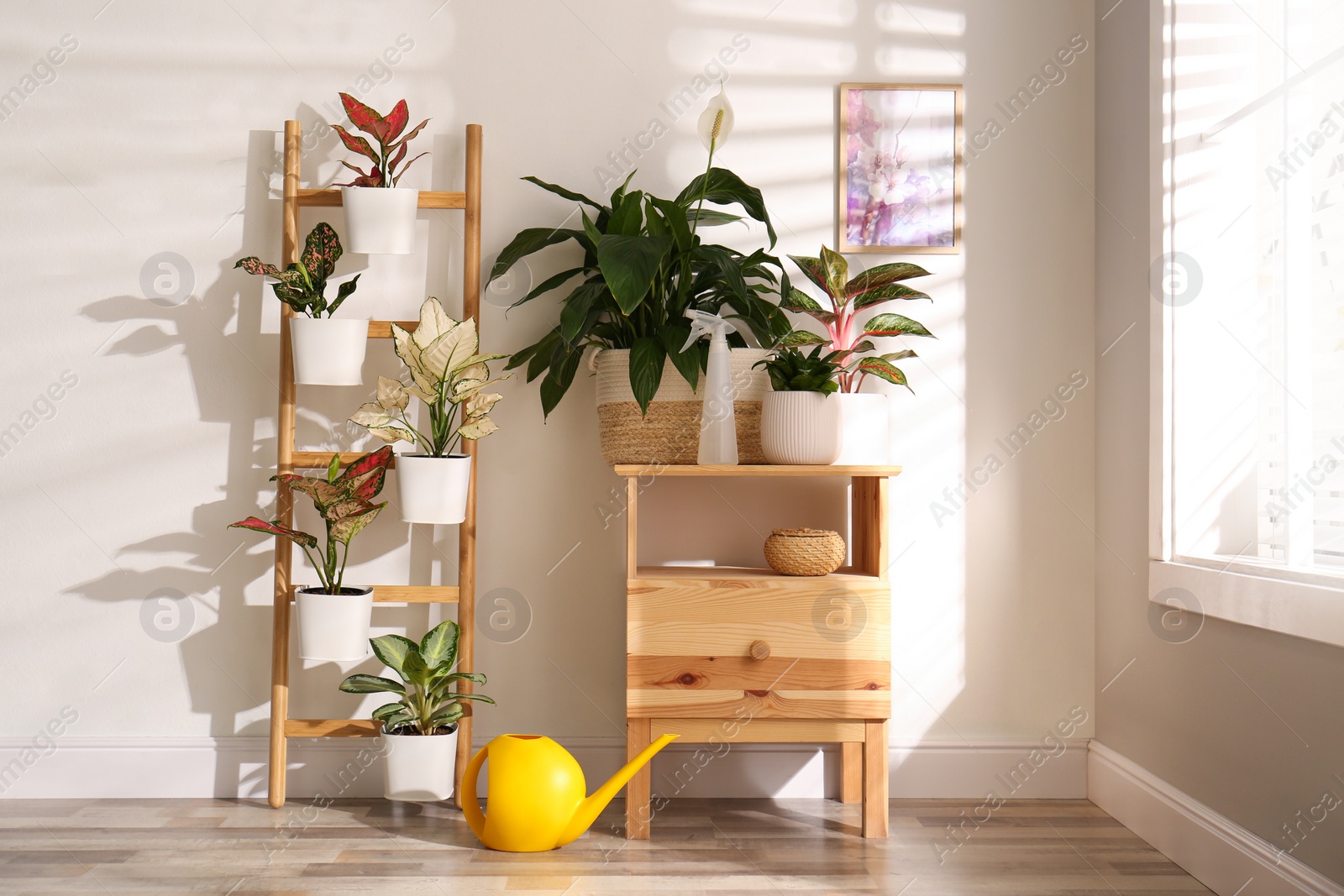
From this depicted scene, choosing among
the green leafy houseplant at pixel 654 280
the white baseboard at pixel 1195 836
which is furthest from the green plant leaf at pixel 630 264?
the white baseboard at pixel 1195 836

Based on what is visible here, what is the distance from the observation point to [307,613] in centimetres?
187

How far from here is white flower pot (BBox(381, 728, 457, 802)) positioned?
1.85 m

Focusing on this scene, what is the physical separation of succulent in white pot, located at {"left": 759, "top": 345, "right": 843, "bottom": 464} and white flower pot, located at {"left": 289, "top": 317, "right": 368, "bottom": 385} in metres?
0.91

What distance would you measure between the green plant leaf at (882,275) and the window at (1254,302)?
0.51m

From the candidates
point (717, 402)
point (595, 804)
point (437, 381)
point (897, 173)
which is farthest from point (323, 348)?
point (897, 173)

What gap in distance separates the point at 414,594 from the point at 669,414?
27.8 inches

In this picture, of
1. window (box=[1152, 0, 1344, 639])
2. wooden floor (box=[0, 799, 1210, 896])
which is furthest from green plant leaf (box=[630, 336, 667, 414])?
window (box=[1152, 0, 1344, 639])

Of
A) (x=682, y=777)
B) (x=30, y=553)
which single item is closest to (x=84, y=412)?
(x=30, y=553)

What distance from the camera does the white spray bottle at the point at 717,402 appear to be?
1864mm

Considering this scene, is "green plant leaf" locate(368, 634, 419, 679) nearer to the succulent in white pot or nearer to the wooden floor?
the wooden floor

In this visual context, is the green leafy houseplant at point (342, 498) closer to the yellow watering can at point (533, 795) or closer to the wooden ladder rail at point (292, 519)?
the wooden ladder rail at point (292, 519)

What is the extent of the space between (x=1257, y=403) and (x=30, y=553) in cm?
264

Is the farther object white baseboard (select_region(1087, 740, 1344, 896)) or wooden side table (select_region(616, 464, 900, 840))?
wooden side table (select_region(616, 464, 900, 840))

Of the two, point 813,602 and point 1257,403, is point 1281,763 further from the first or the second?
point 813,602
